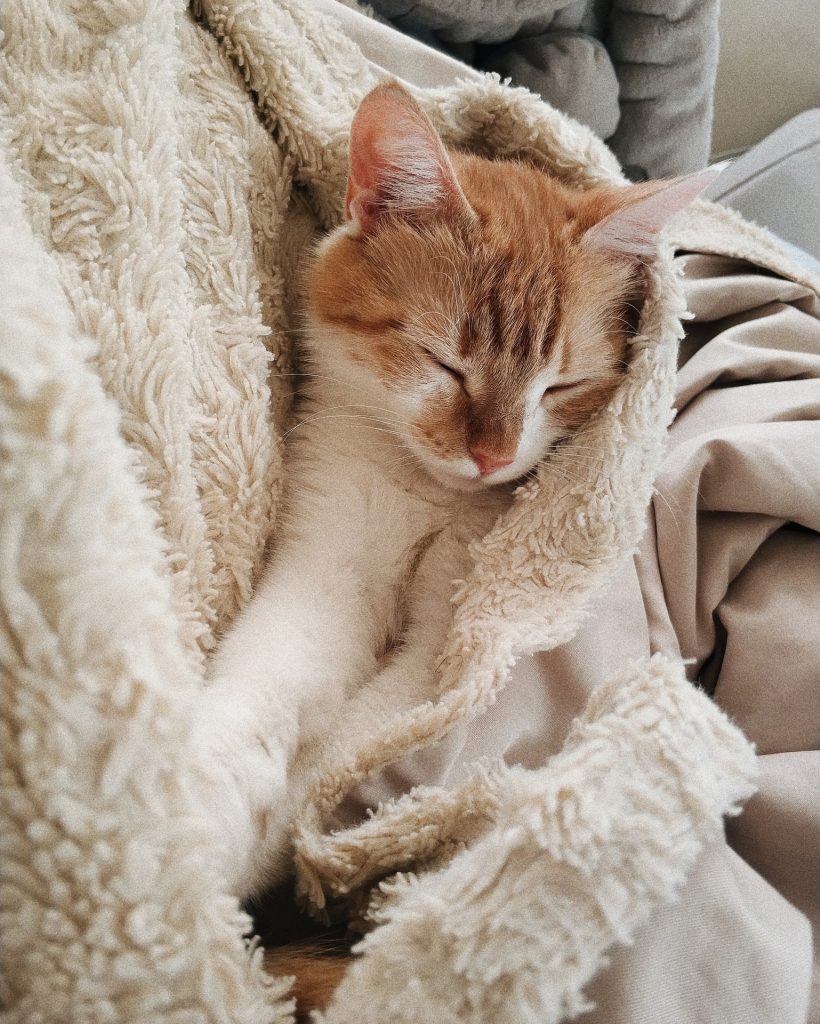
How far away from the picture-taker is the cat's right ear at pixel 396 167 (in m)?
0.83

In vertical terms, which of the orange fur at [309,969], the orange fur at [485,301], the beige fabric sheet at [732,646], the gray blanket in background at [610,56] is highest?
the gray blanket in background at [610,56]

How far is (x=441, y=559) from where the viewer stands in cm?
98

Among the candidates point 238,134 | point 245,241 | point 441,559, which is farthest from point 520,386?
point 238,134

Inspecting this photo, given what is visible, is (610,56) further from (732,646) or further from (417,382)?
(732,646)

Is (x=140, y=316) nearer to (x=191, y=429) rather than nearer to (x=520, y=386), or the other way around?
(x=191, y=429)

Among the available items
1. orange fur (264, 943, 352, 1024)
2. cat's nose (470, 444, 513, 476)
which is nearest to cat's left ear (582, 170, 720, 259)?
cat's nose (470, 444, 513, 476)

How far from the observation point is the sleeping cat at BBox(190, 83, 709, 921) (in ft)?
2.81

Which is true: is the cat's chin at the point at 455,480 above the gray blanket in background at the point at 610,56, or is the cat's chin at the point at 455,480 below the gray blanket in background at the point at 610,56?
below

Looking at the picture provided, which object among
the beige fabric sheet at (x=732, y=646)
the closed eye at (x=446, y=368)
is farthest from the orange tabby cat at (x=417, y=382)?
the beige fabric sheet at (x=732, y=646)

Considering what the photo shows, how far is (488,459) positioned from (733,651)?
374 millimetres

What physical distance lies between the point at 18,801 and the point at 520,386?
2.20 ft

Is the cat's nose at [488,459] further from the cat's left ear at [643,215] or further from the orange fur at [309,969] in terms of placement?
the orange fur at [309,969]

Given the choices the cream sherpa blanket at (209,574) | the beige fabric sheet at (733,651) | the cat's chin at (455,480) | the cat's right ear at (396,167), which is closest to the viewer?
the cream sherpa blanket at (209,574)

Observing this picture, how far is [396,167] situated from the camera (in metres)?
0.90
